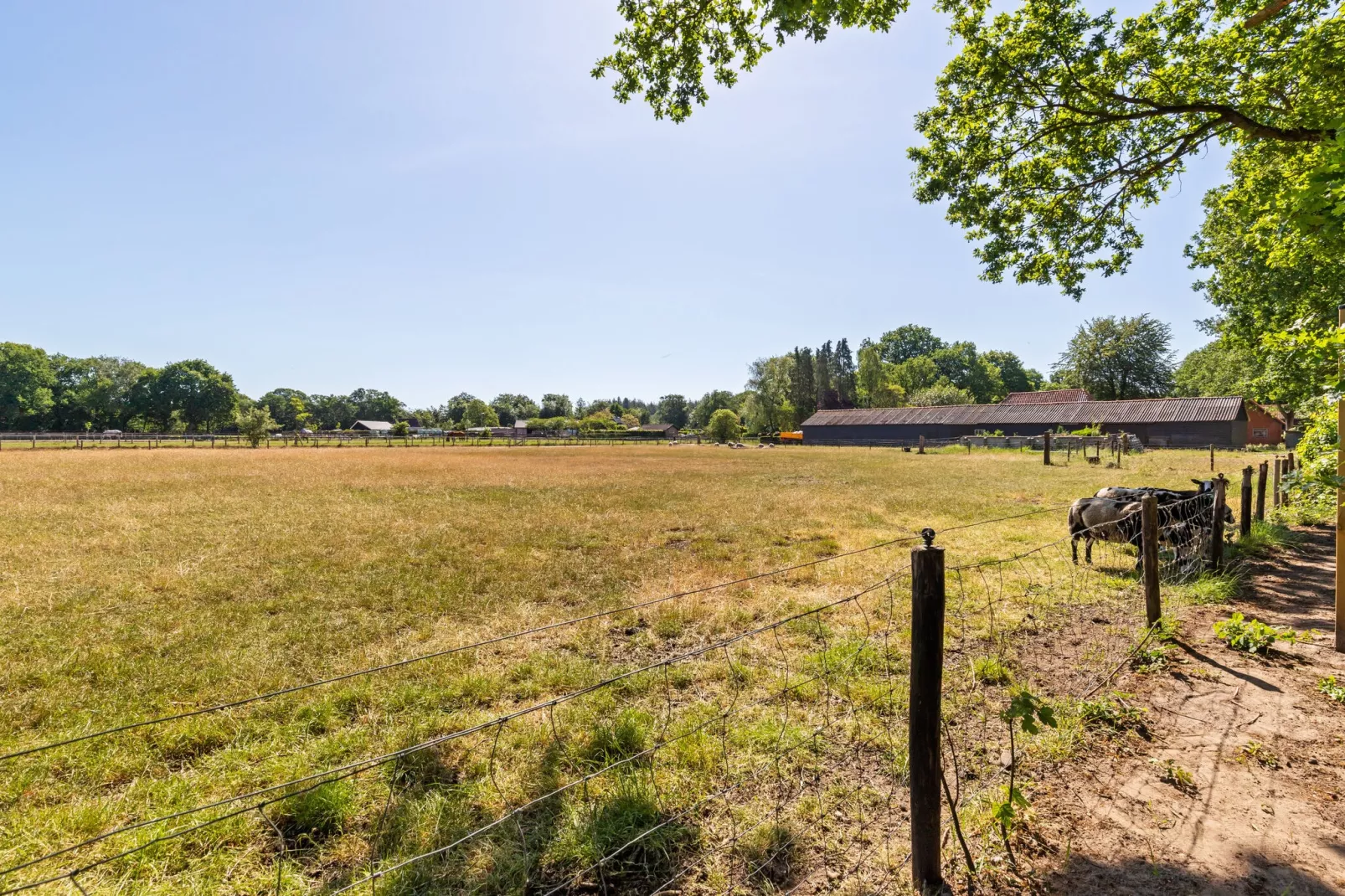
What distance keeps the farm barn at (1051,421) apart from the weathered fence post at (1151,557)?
2333 inches

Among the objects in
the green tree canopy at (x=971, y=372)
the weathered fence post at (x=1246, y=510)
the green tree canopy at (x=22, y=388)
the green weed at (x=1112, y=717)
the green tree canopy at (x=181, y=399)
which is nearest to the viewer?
the green weed at (x=1112, y=717)

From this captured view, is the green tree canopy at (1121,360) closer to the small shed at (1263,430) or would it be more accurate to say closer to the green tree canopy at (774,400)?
the small shed at (1263,430)

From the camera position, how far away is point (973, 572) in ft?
27.5

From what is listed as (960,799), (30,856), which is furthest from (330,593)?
(960,799)

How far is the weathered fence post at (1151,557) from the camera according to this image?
5.63 metres

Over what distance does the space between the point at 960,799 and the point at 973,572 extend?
5.79m

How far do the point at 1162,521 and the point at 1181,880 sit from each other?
7903 millimetres

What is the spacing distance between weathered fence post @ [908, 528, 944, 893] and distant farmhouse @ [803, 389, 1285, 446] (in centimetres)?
6335

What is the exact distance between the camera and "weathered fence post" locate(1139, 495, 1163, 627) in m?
5.63

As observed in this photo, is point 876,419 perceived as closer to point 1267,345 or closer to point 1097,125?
point 1097,125

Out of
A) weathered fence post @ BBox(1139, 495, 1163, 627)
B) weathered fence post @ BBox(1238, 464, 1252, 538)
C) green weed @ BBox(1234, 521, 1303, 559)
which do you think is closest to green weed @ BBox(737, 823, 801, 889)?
weathered fence post @ BBox(1139, 495, 1163, 627)

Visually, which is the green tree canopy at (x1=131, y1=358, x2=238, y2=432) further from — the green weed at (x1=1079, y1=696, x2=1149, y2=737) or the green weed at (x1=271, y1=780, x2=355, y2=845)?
the green weed at (x1=1079, y1=696, x2=1149, y2=737)

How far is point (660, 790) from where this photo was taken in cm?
350

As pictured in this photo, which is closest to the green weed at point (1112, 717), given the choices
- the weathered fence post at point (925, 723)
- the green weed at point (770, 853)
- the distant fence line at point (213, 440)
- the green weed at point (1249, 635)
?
the green weed at point (1249, 635)
